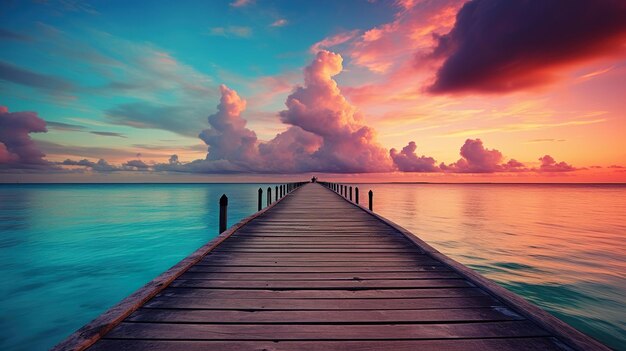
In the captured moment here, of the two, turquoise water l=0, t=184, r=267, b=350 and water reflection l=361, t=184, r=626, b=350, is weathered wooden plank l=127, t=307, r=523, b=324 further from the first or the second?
turquoise water l=0, t=184, r=267, b=350

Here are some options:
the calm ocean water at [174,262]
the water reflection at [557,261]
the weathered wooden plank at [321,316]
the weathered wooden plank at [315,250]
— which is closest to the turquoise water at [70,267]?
the calm ocean water at [174,262]

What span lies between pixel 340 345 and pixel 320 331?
0.85 feet

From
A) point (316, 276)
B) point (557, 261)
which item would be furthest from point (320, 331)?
point (557, 261)

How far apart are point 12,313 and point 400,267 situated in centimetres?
1188

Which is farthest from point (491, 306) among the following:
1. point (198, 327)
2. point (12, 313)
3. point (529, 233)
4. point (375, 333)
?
point (529, 233)

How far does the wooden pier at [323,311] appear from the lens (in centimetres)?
260

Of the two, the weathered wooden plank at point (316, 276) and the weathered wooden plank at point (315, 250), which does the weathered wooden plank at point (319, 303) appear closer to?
→ the weathered wooden plank at point (316, 276)

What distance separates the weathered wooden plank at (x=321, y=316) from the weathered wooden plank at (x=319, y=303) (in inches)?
3.7

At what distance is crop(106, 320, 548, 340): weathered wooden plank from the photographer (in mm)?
2676

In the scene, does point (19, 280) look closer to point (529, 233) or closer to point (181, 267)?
point (181, 267)

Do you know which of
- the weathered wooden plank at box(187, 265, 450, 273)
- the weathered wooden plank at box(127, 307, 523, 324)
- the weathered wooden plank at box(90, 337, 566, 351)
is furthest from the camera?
the weathered wooden plank at box(187, 265, 450, 273)

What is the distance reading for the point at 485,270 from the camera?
12.6 m

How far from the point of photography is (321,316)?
120 inches

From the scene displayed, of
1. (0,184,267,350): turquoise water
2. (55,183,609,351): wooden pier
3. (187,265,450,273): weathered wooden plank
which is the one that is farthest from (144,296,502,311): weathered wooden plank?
(0,184,267,350): turquoise water
